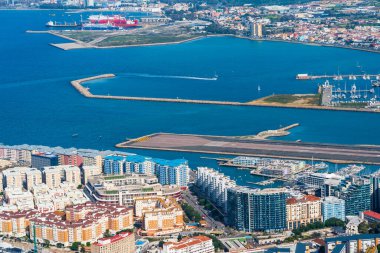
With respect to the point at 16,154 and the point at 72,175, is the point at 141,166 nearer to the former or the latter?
the point at 72,175

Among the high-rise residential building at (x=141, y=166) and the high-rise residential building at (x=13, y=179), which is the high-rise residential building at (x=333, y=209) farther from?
the high-rise residential building at (x=13, y=179)

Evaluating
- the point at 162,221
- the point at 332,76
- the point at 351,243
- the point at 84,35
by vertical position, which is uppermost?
the point at 351,243

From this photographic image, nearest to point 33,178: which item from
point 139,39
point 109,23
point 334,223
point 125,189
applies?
point 125,189

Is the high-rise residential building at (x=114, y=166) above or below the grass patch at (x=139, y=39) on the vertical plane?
above

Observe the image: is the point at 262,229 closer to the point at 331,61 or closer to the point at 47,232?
the point at 47,232

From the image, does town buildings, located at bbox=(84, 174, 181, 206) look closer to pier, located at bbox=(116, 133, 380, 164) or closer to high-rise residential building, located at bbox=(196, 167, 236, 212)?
high-rise residential building, located at bbox=(196, 167, 236, 212)

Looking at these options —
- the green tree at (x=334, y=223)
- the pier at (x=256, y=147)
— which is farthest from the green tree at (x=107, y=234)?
the pier at (x=256, y=147)
